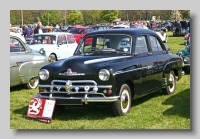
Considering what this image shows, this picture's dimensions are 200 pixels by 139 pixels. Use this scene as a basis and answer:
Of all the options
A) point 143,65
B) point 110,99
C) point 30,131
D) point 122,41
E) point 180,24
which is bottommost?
point 30,131

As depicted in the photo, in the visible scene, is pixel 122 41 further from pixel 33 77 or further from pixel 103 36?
pixel 33 77

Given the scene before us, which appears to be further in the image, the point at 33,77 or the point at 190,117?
the point at 33,77

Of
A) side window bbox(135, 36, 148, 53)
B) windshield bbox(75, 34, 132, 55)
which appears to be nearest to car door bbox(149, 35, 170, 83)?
side window bbox(135, 36, 148, 53)

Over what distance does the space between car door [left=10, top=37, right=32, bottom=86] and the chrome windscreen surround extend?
A: 2718 mm

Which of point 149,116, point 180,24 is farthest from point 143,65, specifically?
point 180,24

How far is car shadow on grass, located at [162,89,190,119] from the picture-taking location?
23.7 feet

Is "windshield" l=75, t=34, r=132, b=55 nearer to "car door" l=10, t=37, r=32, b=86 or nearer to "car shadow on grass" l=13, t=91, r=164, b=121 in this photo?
"car shadow on grass" l=13, t=91, r=164, b=121

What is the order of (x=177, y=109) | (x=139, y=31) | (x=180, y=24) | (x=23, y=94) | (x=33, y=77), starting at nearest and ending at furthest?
(x=177, y=109)
(x=139, y=31)
(x=23, y=94)
(x=33, y=77)
(x=180, y=24)

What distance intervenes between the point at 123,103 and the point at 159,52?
224 cm

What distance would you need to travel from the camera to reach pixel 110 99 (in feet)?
21.4

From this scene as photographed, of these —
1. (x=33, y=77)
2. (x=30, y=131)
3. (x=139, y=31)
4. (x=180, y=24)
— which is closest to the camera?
(x=30, y=131)

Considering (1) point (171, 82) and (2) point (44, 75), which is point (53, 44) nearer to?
(1) point (171, 82)

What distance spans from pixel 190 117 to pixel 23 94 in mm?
4481

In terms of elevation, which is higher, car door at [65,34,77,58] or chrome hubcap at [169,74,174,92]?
car door at [65,34,77,58]
